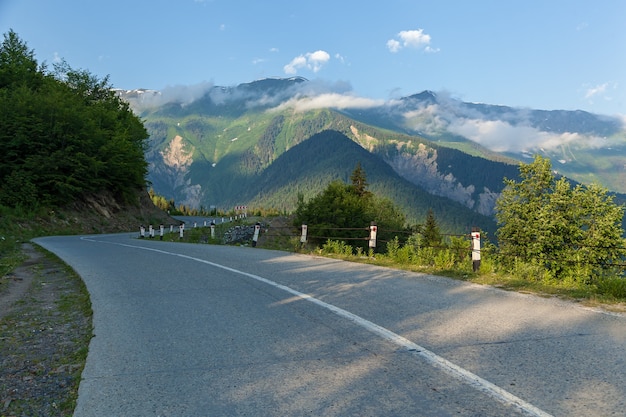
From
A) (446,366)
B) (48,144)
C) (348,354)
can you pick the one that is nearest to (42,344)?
(348,354)

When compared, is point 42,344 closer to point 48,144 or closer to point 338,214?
point 48,144

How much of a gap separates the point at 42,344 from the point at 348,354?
12.2ft

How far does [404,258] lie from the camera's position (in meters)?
13.2

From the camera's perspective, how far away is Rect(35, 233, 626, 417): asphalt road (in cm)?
343

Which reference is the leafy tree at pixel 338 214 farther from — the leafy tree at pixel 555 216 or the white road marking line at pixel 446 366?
the white road marking line at pixel 446 366

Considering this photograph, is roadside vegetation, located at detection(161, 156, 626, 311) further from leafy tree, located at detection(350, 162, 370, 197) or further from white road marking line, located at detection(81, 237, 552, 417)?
leafy tree, located at detection(350, 162, 370, 197)

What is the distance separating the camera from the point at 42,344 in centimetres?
540

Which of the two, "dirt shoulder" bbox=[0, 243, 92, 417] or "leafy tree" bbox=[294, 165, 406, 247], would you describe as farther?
"leafy tree" bbox=[294, 165, 406, 247]

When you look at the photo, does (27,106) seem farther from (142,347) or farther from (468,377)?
(468,377)

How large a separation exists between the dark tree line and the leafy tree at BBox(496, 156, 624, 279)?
108ft

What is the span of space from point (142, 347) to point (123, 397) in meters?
1.33

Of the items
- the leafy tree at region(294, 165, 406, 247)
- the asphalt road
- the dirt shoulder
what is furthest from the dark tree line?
the asphalt road

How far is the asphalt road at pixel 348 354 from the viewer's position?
3428 mm

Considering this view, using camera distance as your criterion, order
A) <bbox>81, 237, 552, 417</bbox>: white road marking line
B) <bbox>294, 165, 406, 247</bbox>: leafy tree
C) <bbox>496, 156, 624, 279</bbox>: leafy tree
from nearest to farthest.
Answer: <bbox>81, 237, 552, 417</bbox>: white road marking line < <bbox>496, 156, 624, 279</bbox>: leafy tree < <bbox>294, 165, 406, 247</bbox>: leafy tree
